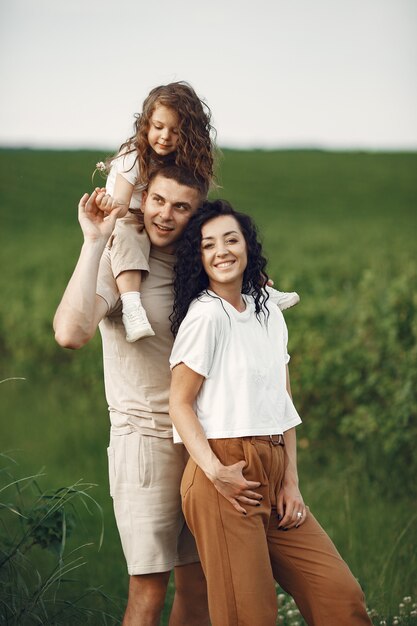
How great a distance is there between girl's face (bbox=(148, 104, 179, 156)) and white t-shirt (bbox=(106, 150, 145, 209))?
0.12 metres

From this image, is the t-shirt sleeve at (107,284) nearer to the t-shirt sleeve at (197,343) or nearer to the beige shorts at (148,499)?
the t-shirt sleeve at (197,343)

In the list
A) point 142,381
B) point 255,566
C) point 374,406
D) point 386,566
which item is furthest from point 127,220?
point 374,406

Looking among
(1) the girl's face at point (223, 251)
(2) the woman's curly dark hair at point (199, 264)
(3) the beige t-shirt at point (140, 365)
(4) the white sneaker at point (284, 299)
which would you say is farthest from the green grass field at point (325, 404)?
(3) the beige t-shirt at point (140, 365)

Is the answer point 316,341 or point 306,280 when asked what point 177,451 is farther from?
point 306,280

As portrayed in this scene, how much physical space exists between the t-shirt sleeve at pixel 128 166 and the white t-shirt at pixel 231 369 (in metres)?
0.84

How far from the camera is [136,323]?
3836 millimetres

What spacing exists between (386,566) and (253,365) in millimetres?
2082

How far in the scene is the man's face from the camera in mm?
4004

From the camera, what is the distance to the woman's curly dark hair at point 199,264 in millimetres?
3871

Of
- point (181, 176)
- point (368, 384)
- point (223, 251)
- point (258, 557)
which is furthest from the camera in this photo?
point (368, 384)

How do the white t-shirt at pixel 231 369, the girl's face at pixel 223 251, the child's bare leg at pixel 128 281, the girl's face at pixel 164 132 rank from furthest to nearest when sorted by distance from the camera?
the girl's face at pixel 164 132, the child's bare leg at pixel 128 281, the girl's face at pixel 223 251, the white t-shirt at pixel 231 369

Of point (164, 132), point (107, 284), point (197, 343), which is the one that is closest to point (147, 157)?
point (164, 132)

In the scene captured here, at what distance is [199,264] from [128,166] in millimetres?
817

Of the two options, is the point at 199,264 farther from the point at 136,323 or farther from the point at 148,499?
the point at 148,499
